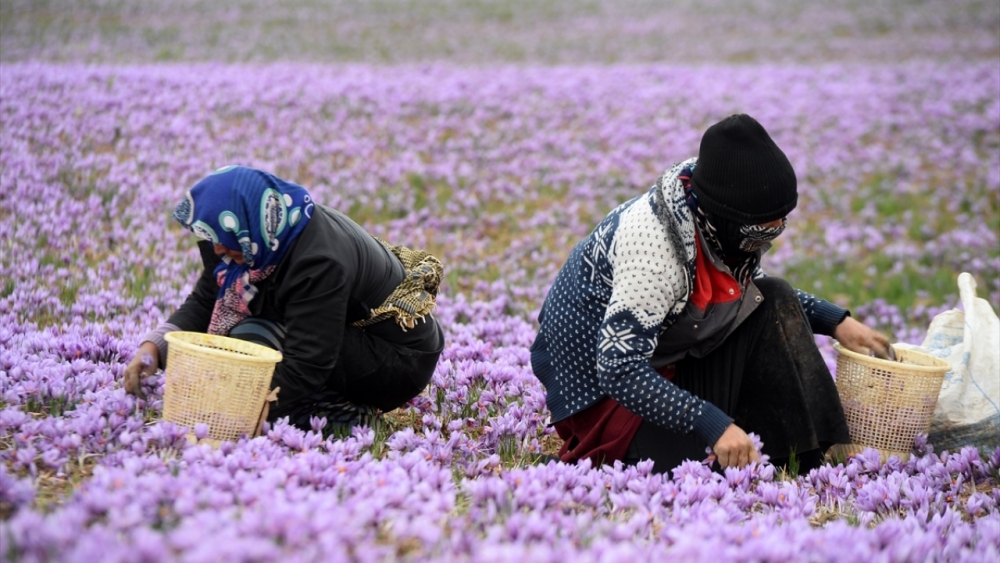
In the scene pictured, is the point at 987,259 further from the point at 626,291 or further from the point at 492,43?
→ the point at 492,43

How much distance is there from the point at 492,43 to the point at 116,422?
19.8 m

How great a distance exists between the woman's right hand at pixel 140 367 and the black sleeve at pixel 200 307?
217 millimetres

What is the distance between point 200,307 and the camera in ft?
14.2

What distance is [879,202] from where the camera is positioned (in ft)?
35.1

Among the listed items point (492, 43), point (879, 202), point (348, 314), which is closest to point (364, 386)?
point (348, 314)

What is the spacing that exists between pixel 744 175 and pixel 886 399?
1510 mm

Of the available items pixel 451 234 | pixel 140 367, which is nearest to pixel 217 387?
pixel 140 367

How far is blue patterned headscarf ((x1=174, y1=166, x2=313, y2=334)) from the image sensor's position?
12.4 ft

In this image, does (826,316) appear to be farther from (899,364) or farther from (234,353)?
(234,353)

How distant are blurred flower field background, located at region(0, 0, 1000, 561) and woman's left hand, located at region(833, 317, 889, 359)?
522 mm

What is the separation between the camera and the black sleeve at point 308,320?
3756mm

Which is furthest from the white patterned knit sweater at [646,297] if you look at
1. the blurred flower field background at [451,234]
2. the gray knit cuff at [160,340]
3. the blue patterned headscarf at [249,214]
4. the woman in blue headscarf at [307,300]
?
the gray knit cuff at [160,340]

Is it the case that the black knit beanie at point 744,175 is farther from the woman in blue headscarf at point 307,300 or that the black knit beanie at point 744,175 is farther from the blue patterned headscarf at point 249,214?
the blue patterned headscarf at point 249,214

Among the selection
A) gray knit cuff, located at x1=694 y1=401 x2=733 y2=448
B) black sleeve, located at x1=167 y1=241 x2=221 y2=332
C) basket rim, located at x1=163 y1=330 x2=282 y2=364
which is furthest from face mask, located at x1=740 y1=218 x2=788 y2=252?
black sleeve, located at x1=167 y1=241 x2=221 y2=332
